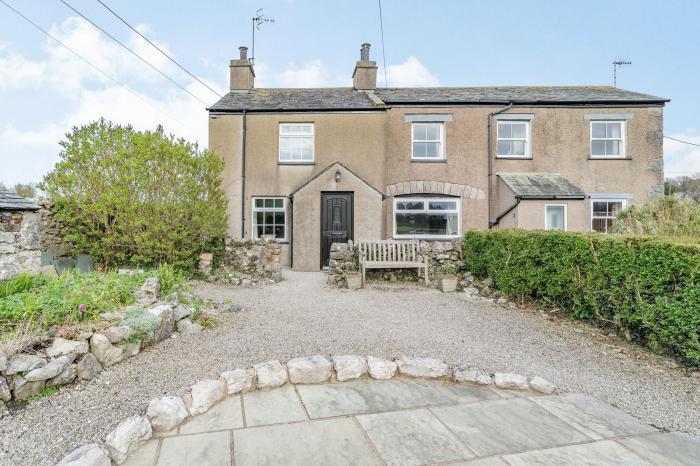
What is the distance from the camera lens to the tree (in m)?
7.18

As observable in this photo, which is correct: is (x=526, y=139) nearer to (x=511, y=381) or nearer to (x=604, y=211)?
(x=604, y=211)

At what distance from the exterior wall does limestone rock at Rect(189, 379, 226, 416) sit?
8.02m

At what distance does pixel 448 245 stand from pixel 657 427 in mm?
6382

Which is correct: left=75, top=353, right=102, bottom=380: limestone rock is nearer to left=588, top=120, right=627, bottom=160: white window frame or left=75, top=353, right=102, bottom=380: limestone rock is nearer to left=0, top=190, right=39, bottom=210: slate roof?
left=0, top=190, right=39, bottom=210: slate roof

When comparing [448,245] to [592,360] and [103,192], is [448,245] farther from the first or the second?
[103,192]

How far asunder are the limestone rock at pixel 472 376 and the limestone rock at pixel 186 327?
3070 mm

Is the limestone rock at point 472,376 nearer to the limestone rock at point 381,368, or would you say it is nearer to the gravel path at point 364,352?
the gravel path at point 364,352

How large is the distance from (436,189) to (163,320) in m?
10.5

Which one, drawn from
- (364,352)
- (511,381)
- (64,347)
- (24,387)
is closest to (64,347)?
(64,347)

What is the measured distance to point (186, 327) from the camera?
4.21m

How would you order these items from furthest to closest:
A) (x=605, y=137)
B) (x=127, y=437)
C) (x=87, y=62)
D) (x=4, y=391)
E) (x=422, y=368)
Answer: (x=605, y=137) → (x=87, y=62) → (x=422, y=368) → (x=4, y=391) → (x=127, y=437)

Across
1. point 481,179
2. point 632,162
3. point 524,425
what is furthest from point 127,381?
point 632,162

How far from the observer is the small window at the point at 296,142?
12633 millimetres

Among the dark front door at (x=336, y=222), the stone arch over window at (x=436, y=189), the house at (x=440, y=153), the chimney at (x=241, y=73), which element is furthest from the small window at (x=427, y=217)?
the chimney at (x=241, y=73)
